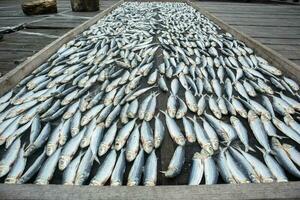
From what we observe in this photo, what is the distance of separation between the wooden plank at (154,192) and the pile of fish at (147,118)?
0.72 ft

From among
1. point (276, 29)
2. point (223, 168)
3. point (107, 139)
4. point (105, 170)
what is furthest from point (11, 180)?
point (276, 29)

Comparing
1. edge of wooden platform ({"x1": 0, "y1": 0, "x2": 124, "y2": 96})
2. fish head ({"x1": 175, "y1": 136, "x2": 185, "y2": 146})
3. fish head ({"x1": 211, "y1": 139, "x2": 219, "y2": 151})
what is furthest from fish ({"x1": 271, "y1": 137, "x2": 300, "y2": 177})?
edge of wooden platform ({"x1": 0, "y1": 0, "x2": 124, "y2": 96})

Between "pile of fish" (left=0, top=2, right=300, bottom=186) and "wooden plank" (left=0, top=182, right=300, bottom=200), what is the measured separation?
8.7 inches

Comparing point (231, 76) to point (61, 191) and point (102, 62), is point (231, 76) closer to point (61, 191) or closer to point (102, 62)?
point (102, 62)

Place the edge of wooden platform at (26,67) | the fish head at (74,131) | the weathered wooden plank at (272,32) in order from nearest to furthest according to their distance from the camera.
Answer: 1. the fish head at (74,131)
2. the edge of wooden platform at (26,67)
3. the weathered wooden plank at (272,32)

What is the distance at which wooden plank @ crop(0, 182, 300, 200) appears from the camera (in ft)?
4.63

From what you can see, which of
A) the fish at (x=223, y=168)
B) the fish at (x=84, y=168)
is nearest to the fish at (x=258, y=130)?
the fish at (x=223, y=168)

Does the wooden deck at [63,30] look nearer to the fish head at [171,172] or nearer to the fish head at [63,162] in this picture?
the fish head at [63,162]

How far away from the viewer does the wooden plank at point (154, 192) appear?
141 cm

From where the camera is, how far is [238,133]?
87.7 inches

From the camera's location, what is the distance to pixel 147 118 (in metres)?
2.42

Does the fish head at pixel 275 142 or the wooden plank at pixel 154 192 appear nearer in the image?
the wooden plank at pixel 154 192

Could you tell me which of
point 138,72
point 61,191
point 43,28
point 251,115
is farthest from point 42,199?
point 43,28

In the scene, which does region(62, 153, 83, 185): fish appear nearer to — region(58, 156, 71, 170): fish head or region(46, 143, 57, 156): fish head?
region(58, 156, 71, 170): fish head
